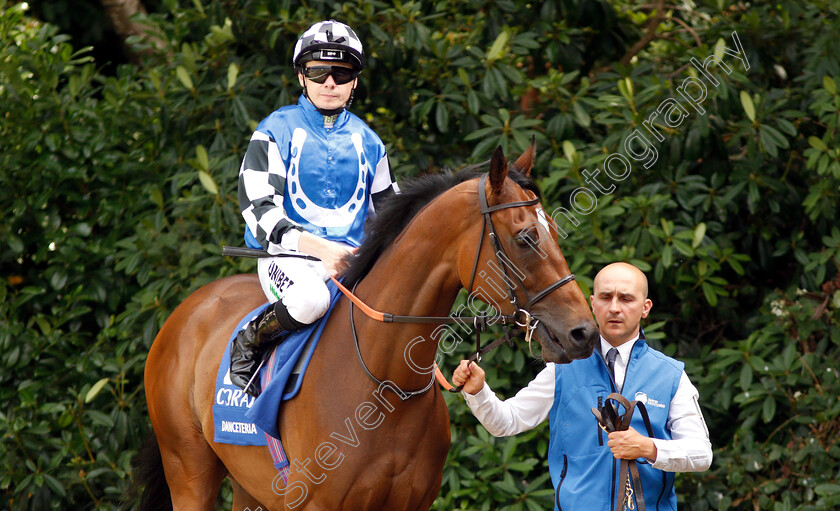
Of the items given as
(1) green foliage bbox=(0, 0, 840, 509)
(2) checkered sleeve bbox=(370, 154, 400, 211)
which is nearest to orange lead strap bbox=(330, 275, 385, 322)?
(2) checkered sleeve bbox=(370, 154, 400, 211)

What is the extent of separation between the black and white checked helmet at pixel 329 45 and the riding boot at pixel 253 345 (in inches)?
39.8

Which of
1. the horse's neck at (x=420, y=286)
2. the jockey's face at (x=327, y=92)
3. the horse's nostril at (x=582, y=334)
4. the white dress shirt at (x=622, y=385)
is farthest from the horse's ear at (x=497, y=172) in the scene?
the jockey's face at (x=327, y=92)

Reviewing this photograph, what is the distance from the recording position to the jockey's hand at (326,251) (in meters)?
2.99

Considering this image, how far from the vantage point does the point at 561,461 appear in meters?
2.90

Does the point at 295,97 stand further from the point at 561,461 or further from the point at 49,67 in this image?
the point at 561,461

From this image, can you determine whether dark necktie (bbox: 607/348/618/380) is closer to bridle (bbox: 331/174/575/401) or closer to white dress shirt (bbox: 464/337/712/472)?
white dress shirt (bbox: 464/337/712/472)

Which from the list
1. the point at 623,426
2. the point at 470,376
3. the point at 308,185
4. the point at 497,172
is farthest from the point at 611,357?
the point at 308,185

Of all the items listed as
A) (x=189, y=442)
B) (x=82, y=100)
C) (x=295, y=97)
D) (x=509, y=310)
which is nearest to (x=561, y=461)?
(x=509, y=310)

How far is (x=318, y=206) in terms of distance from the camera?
3234 millimetres

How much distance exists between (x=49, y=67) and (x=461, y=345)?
3.71 m

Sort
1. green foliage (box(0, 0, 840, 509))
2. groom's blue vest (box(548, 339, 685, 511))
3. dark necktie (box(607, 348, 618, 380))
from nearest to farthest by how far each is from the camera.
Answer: groom's blue vest (box(548, 339, 685, 511)), dark necktie (box(607, 348, 618, 380)), green foliage (box(0, 0, 840, 509))

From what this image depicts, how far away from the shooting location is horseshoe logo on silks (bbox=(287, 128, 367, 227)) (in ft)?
10.5

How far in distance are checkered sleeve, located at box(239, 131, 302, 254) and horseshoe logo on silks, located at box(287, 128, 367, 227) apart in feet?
0.17

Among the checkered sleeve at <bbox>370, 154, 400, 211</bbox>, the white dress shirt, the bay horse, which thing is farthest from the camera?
the checkered sleeve at <bbox>370, 154, 400, 211</bbox>
